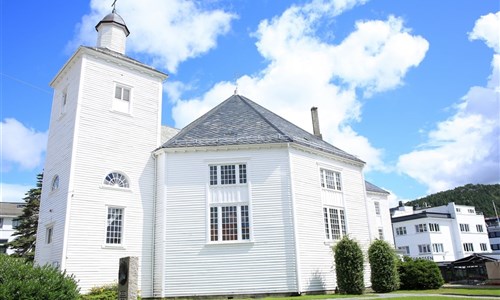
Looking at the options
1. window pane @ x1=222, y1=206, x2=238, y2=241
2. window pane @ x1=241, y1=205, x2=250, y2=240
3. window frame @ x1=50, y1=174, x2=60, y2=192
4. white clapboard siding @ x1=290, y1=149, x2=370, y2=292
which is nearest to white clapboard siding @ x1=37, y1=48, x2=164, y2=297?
window frame @ x1=50, y1=174, x2=60, y2=192

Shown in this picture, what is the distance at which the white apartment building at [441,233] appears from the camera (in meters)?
53.3

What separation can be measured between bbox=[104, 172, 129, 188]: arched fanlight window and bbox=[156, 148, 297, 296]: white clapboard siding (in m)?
2.26

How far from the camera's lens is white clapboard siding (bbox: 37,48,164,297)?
1861 centimetres

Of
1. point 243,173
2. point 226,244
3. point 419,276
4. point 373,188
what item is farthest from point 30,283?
point 373,188

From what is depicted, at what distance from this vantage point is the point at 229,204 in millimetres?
20516

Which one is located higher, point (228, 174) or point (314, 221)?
point (228, 174)

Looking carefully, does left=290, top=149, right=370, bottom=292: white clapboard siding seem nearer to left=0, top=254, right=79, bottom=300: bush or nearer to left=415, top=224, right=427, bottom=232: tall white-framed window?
left=0, top=254, right=79, bottom=300: bush

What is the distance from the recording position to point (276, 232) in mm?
19875

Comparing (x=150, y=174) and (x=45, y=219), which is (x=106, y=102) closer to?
(x=150, y=174)

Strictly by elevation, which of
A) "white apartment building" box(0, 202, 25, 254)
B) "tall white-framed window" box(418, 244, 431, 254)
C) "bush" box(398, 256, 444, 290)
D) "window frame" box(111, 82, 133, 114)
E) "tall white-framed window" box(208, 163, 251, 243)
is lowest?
"bush" box(398, 256, 444, 290)

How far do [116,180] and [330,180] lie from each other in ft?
42.3

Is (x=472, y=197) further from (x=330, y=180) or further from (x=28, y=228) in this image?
(x=28, y=228)

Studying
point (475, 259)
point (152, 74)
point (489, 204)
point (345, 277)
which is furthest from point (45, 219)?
point (489, 204)

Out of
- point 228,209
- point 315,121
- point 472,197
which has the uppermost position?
point 472,197
